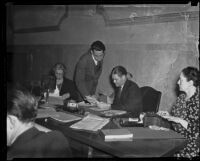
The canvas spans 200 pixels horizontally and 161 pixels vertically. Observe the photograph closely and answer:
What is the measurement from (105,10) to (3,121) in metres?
1.09

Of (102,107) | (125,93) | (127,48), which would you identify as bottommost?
(102,107)

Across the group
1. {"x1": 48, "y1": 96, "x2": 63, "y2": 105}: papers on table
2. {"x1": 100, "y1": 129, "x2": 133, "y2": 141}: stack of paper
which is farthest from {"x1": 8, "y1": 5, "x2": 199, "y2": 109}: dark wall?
{"x1": 100, "y1": 129, "x2": 133, "y2": 141}: stack of paper

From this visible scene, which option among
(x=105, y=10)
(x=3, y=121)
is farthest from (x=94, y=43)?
(x=3, y=121)

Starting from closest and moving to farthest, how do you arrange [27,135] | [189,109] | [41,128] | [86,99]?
1. [27,135]
2. [41,128]
3. [189,109]
4. [86,99]

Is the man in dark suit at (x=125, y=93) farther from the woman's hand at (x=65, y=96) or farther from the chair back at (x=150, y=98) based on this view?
the woman's hand at (x=65, y=96)

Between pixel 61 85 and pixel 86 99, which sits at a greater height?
pixel 61 85

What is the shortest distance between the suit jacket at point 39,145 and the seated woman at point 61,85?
356 millimetres

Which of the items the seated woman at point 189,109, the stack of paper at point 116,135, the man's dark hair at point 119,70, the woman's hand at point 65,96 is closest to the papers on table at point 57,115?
the woman's hand at point 65,96

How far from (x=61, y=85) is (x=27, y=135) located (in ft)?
1.59

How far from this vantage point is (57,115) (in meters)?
2.42

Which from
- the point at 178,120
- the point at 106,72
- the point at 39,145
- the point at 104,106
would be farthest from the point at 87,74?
the point at 178,120

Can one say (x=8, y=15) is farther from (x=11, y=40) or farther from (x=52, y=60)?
(x=52, y=60)

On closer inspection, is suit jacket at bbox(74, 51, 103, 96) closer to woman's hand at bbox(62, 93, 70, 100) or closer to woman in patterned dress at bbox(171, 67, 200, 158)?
woman's hand at bbox(62, 93, 70, 100)

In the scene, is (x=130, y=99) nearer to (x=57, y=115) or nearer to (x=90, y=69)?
(x=90, y=69)
